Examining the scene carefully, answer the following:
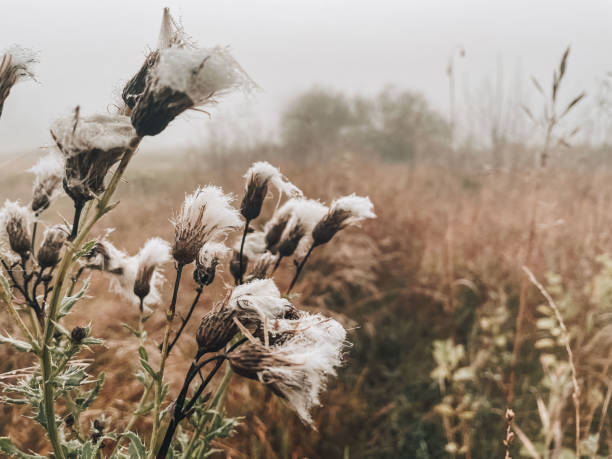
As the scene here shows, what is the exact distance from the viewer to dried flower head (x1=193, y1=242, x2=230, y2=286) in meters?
0.72

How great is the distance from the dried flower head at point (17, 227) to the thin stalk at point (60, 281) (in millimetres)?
275

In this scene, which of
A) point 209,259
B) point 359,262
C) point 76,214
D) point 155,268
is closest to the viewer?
point 76,214

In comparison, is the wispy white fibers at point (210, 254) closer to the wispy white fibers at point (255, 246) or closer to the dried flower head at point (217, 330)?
the dried flower head at point (217, 330)

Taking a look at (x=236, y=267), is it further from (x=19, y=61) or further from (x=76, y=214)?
(x=19, y=61)

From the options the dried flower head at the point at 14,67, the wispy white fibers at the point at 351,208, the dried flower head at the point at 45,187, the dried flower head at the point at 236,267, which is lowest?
the dried flower head at the point at 236,267

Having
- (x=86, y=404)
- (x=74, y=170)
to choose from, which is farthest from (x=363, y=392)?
(x=74, y=170)

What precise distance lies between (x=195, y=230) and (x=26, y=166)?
390 mm

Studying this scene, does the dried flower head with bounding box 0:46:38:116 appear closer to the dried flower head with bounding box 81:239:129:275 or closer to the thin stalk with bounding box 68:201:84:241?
the thin stalk with bounding box 68:201:84:241

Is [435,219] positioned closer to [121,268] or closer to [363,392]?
[363,392]

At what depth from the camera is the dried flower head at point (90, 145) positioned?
20.7 inches

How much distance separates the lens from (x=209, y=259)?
0.72m

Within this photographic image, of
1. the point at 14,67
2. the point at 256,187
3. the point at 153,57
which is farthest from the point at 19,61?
the point at 256,187

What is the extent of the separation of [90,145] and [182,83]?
13cm

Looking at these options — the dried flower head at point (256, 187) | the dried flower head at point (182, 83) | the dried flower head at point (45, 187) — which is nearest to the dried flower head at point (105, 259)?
the dried flower head at point (45, 187)
